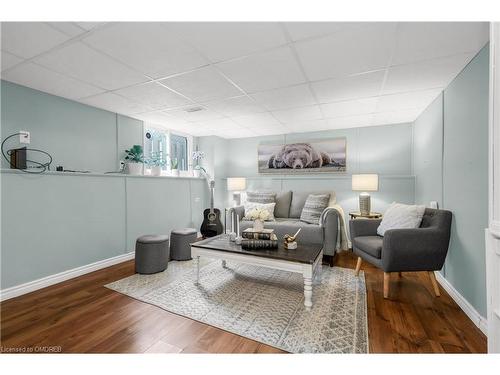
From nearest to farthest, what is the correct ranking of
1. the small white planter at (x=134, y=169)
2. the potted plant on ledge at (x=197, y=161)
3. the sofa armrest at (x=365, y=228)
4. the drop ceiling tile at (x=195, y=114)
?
1. the sofa armrest at (x=365, y=228)
2. the drop ceiling tile at (x=195, y=114)
3. the small white planter at (x=134, y=169)
4. the potted plant on ledge at (x=197, y=161)

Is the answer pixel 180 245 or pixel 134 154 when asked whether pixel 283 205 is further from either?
pixel 134 154

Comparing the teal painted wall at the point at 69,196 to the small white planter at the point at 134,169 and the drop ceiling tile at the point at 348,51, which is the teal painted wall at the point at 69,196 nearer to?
the small white planter at the point at 134,169

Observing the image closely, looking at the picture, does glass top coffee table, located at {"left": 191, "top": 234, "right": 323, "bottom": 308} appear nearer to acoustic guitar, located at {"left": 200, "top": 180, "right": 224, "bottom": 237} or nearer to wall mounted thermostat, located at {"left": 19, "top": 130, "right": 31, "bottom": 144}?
acoustic guitar, located at {"left": 200, "top": 180, "right": 224, "bottom": 237}

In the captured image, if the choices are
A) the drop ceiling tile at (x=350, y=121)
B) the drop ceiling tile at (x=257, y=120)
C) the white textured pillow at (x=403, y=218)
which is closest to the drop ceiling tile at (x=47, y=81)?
the drop ceiling tile at (x=257, y=120)

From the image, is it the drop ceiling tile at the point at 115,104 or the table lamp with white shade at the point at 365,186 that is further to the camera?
the table lamp with white shade at the point at 365,186

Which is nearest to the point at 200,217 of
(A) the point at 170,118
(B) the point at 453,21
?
(A) the point at 170,118

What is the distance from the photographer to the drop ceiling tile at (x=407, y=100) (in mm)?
2680

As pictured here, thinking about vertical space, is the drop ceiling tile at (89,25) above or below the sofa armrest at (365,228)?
above

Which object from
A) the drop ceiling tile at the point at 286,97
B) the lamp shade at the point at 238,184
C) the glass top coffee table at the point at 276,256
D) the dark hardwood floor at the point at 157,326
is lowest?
the dark hardwood floor at the point at 157,326

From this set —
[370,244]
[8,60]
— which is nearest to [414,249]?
[370,244]

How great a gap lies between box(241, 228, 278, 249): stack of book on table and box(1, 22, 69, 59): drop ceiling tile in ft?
7.53

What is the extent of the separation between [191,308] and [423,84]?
327 cm

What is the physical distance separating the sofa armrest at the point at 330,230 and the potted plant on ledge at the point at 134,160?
116 inches

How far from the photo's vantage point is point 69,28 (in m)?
1.55
